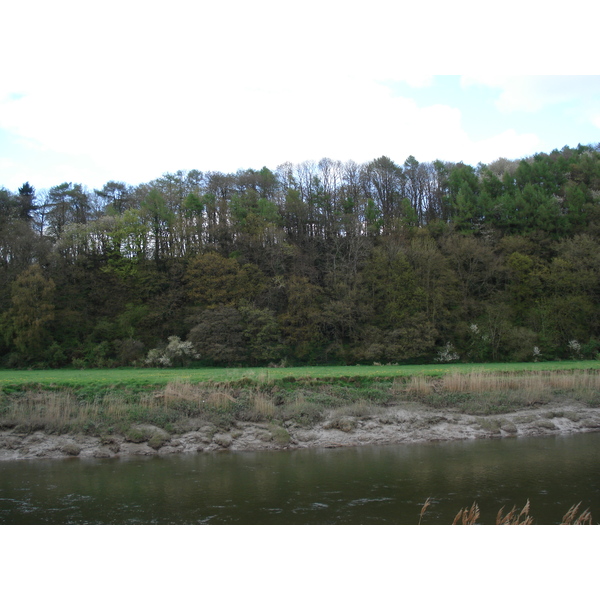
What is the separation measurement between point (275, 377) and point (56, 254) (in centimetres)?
3556

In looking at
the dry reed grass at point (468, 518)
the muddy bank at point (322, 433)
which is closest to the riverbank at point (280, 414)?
the muddy bank at point (322, 433)

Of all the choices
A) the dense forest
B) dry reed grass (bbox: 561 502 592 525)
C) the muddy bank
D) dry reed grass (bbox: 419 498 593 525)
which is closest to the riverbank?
the muddy bank

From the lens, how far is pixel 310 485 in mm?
14047

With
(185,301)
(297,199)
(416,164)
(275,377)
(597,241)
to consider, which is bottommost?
(275,377)

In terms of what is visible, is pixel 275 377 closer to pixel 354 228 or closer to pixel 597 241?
pixel 354 228

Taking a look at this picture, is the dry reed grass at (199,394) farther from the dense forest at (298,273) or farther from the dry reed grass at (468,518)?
the dense forest at (298,273)

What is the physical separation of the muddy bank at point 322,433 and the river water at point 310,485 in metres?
0.92

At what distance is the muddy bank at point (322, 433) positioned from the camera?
19219 millimetres

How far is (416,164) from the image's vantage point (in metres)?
69.8

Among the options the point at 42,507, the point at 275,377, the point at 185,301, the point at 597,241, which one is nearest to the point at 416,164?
the point at 597,241

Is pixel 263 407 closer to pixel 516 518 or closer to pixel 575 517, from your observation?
pixel 516 518

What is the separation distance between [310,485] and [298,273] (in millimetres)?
38102

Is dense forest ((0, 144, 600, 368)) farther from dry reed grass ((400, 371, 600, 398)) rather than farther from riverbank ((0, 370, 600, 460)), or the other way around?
riverbank ((0, 370, 600, 460))

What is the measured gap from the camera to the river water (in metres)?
11.6
